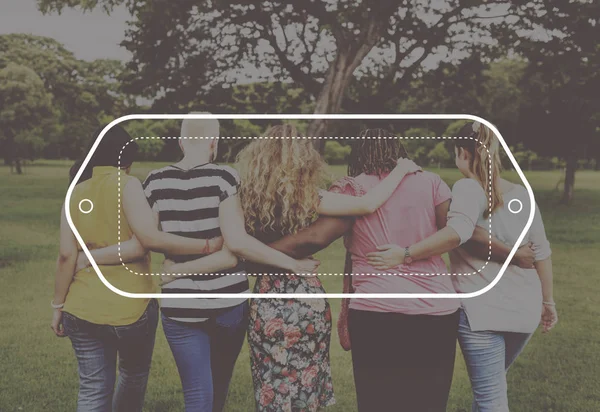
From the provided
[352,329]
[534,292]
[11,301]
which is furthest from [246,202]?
[11,301]

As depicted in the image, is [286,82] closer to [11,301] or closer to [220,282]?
[220,282]

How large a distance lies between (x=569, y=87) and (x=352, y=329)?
248cm

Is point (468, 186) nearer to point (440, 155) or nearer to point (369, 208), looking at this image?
point (440, 155)

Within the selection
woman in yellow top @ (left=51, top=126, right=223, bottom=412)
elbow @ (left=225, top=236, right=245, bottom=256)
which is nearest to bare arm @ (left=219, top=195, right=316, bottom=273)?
elbow @ (left=225, top=236, right=245, bottom=256)

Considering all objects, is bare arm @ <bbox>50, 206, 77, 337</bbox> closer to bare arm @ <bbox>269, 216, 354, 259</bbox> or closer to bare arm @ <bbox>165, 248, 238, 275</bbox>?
bare arm @ <bbox>165, 248, 238, 275</bbox>

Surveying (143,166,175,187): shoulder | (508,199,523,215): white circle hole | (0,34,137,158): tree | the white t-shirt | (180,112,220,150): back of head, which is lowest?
the white t-shirt

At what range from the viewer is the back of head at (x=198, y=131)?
7.05 ft

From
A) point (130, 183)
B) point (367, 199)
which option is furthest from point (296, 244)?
point (130, 183)

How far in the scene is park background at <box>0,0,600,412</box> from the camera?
329 centimetres

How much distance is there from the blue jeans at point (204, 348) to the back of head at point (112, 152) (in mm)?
572

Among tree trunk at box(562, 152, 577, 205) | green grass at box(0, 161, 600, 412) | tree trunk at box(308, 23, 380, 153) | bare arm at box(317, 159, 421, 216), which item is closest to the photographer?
bare arm at box(317, 159, 421, 216)

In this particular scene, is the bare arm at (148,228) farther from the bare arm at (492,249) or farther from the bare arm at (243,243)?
the bare arm at (492,249)

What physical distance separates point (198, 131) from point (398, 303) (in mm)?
896

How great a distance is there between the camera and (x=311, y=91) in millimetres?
3404
